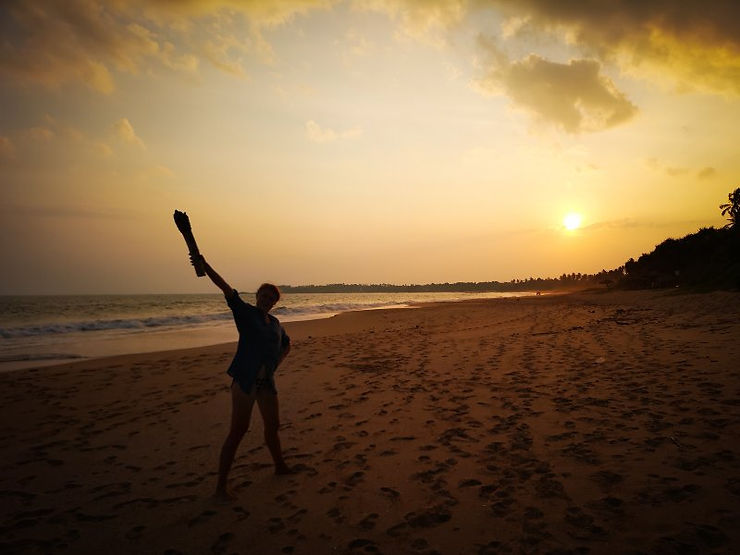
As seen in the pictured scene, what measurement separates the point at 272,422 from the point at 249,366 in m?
0.83

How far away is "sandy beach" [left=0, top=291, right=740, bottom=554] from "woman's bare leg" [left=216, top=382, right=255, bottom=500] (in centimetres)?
26

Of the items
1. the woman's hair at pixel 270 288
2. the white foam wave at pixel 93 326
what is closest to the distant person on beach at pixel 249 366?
the woman's hair at pixel 270 288

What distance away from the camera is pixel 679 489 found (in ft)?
12.4

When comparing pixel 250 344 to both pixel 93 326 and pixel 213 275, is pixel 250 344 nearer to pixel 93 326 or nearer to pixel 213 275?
pixel 213 275

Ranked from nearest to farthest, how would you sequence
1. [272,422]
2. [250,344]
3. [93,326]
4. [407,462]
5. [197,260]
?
[197,260], [250,344], [272,422], [407,462], [93,326]

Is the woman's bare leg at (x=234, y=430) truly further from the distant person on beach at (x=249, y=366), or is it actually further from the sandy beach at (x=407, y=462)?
the sandy beach at (x=407, y=462)

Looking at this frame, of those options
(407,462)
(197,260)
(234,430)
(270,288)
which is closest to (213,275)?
(197,260)

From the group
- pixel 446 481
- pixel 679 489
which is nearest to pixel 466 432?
pixel 446 481

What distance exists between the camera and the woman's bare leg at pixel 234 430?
4.28 metres

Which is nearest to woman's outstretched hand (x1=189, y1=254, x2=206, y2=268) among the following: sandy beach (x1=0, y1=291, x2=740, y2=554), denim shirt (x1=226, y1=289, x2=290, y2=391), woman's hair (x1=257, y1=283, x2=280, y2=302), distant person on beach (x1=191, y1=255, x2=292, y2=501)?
distant person on beach (x1=191, y1=255, x2=292, y2=501)

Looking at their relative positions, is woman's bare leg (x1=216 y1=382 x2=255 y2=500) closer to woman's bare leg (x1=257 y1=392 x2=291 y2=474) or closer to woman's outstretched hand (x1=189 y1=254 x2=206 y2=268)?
woman's bare leg (x1=257 y1=392 x2=291 y2=474)

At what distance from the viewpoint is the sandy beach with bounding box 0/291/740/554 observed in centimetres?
349

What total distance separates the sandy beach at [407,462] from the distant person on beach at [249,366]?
61 cm

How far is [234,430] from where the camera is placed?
4328 mm
